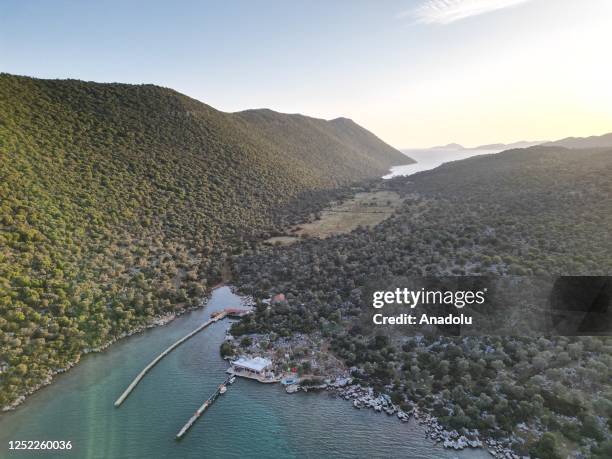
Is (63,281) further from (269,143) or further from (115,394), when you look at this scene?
(269,143)

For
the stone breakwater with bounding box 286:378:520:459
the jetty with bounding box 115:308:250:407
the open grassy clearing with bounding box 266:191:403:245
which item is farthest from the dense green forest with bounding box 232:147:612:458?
the open grassy clearing with bounding box 266:191:403:245

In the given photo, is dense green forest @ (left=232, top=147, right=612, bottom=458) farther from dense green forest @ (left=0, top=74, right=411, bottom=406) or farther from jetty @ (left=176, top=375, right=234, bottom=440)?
dense green forest @ (left=0, top=74, right=411, bottom=406)

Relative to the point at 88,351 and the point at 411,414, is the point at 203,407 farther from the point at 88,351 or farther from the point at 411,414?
the point at 411,414

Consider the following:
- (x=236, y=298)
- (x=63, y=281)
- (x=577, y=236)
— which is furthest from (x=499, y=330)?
(x=63, y=281)

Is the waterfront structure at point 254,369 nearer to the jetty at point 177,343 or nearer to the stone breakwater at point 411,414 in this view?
the stone breakwater at point 411,414

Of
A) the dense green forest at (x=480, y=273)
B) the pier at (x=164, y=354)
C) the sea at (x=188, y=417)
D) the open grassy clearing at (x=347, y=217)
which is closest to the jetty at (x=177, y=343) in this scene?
the pier at (x=164, y=354)
